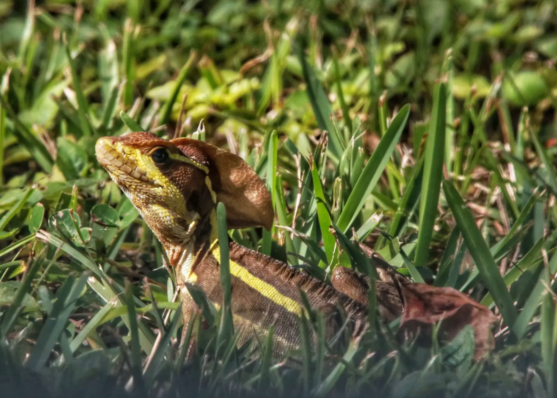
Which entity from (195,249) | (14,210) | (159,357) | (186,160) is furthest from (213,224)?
(14,210)

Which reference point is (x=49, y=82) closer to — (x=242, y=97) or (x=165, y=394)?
(x=242, y=97)

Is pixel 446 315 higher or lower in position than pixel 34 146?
higher

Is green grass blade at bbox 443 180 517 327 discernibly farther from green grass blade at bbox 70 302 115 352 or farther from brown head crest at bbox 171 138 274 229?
green grass blade at bbox 70 302 115 352

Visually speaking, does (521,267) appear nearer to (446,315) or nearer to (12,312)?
(446,315)

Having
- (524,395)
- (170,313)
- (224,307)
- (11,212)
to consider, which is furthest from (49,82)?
(524,395)

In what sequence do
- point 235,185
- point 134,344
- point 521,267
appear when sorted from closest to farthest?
point 134,344, point 521,267, point 235,185

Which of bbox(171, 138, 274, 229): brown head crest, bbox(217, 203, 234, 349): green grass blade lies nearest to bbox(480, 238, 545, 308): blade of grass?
bbox(171, 138, 274, 229): brown head crest
